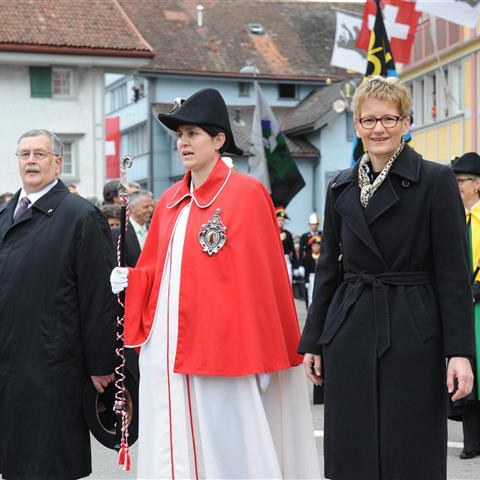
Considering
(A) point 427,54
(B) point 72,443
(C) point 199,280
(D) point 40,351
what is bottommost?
(B) point 72,443

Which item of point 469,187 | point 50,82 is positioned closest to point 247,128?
point 50,82

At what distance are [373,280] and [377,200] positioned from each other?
13.0 inches

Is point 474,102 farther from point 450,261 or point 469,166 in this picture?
point 450,261

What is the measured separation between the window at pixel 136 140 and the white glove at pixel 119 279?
2080 inches

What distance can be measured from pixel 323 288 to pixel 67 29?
32.9 metres

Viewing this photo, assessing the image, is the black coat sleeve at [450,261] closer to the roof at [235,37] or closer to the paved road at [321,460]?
Answer: the paved road at [321,460]

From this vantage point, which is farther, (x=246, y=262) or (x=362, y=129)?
(x=246, y=262)

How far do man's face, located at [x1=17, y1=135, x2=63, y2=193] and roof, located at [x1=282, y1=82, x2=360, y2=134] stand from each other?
47.2m

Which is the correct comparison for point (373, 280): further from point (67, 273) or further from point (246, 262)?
point (67, 273)

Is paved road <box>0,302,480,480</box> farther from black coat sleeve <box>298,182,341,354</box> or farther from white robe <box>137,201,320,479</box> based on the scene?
black coat sleeve <box>298,182,341,354</box>

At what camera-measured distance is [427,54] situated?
36688mm

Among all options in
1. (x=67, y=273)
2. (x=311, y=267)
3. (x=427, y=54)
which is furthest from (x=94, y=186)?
(x=67, y=273)

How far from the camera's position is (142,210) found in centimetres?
962

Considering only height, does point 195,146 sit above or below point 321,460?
above
